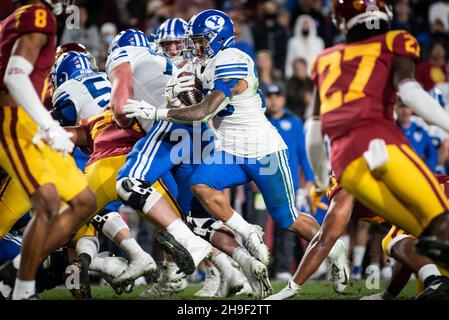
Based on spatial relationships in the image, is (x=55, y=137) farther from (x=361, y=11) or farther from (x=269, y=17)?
(x=269, y=17)

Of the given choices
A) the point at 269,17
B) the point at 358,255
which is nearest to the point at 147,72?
the point at 358,255

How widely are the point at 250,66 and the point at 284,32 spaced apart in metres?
5.81

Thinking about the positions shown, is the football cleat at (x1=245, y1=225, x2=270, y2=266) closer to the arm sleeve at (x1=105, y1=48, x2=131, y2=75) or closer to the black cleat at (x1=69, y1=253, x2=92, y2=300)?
the black cleat at (x1=69, y1=253, x2=92, y2=300)

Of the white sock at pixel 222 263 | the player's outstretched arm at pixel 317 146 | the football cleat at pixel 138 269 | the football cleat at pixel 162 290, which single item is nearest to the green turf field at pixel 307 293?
the football cleat at pixel 162 290

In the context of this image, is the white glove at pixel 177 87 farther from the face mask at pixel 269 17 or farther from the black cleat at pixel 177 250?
the face mask at pixel 269 17

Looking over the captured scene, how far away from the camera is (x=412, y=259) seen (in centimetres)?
588

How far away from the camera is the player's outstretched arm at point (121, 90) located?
6246 mm

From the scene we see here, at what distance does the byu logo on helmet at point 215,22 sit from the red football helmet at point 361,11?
1.43 metres

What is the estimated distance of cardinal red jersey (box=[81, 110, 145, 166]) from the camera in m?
6.61

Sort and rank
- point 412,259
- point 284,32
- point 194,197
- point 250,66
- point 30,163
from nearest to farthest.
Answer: point 30,163 → point 412,259 → point 250,66 → point 194,197 → point 284,32

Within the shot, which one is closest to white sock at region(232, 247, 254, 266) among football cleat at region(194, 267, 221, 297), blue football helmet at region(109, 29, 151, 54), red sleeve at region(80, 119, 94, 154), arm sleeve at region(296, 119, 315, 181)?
football cleat at region(194, 267, 221, 297)

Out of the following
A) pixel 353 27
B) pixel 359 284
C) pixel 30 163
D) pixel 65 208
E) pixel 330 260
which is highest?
pixel 353 27
